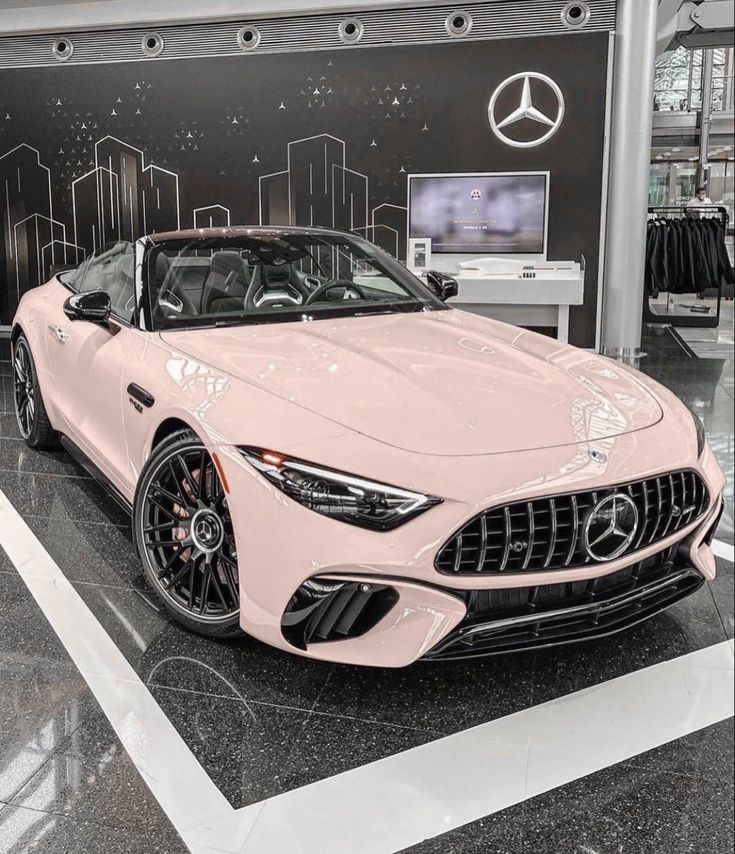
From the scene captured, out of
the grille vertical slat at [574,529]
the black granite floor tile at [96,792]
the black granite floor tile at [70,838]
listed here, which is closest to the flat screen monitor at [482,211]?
the grille vertical slat at [574,529]

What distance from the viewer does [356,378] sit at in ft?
6.67

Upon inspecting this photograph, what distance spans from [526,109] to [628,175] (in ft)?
3.19

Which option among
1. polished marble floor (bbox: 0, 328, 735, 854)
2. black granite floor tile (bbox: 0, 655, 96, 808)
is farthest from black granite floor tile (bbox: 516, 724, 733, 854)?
black granite floor tile (bbox: 0, 655, 96, 808)

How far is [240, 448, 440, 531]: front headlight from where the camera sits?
1.61m

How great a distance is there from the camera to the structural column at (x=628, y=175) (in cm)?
626

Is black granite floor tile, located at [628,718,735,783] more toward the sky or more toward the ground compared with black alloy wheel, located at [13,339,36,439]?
more toward the ground

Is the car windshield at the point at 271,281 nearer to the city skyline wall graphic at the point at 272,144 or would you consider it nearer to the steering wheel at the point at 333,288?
the steering wheel at the point at 333,288

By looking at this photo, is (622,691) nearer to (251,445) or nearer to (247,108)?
(251,445)

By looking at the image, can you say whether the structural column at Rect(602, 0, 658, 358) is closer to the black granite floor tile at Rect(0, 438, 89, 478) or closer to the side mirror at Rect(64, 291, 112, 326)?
the black granite floor tile at Rect(0, 438, 89, 478)

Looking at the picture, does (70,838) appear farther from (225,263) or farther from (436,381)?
(225,263)

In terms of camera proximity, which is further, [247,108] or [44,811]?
[247,108]

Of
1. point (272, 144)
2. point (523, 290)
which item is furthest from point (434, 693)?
point (272, 144)

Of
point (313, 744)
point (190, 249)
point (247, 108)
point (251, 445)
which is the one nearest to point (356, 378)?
point (251, 445)

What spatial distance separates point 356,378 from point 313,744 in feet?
2.75
